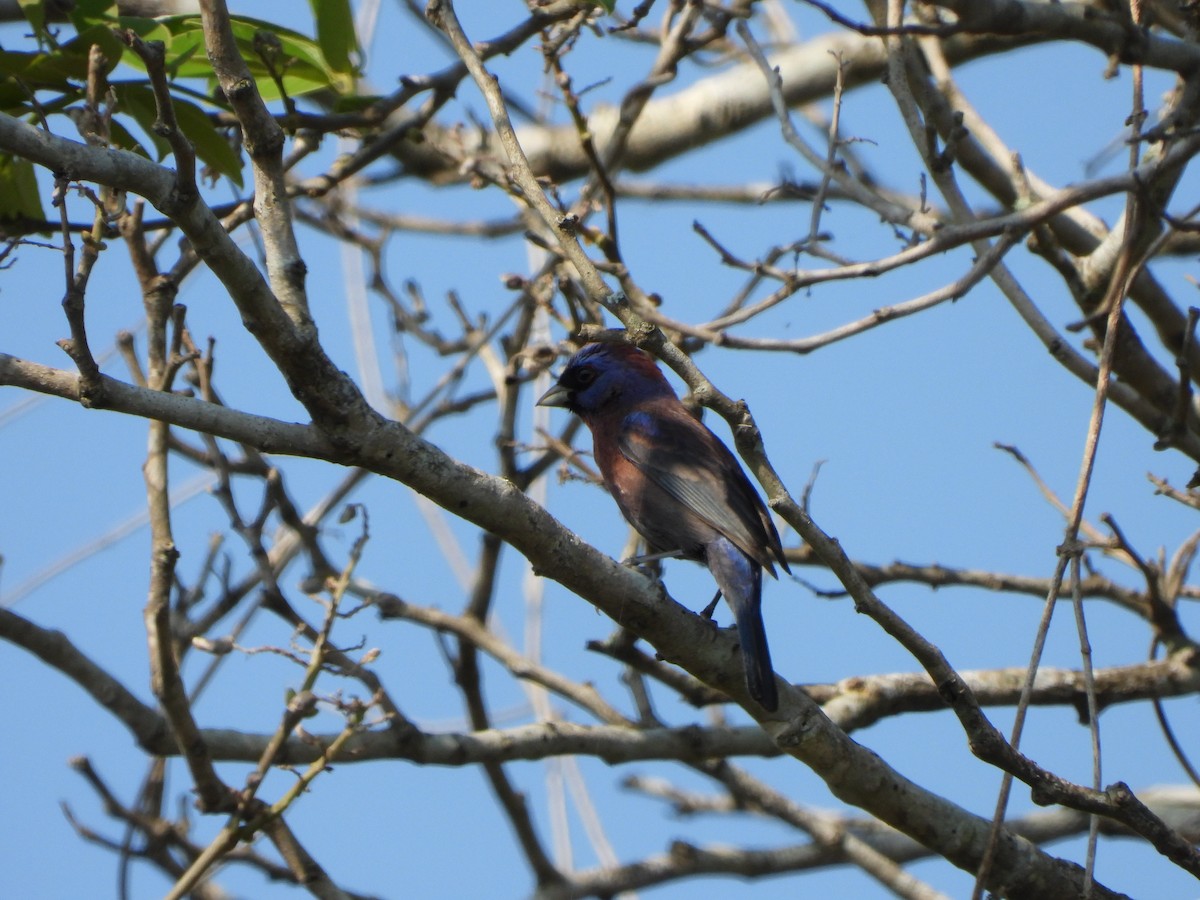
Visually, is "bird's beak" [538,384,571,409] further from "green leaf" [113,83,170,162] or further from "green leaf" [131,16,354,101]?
"green leaf" [113,83,170,162]

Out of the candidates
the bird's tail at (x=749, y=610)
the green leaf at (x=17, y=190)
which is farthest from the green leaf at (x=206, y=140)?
the bird's tail at (x=749, y=610)

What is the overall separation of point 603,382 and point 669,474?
0.99 meters

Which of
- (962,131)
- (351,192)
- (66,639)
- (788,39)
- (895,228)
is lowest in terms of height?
(66,639)

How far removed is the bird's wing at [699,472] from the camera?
5445 millimetres

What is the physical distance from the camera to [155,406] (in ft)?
9.63

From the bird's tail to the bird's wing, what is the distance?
0.22 ft

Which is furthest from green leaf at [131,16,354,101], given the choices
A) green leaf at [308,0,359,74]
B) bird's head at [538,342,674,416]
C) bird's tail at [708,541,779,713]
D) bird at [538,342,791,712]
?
bird's tail at [708,541,779,713]

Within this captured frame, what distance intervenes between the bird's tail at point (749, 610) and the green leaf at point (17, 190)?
258cm

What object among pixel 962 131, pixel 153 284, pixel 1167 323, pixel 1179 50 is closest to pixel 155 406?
pixel 153 284

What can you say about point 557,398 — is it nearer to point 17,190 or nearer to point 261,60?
point 261,60

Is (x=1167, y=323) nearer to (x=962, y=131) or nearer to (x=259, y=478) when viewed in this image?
(x=962, y=131)

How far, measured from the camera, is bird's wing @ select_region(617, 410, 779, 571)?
17.9 ft

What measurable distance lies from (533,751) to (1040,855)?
1801 millimetres

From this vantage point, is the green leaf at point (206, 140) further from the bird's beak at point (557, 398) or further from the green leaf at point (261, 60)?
the bird's beak at point (557, 398)
